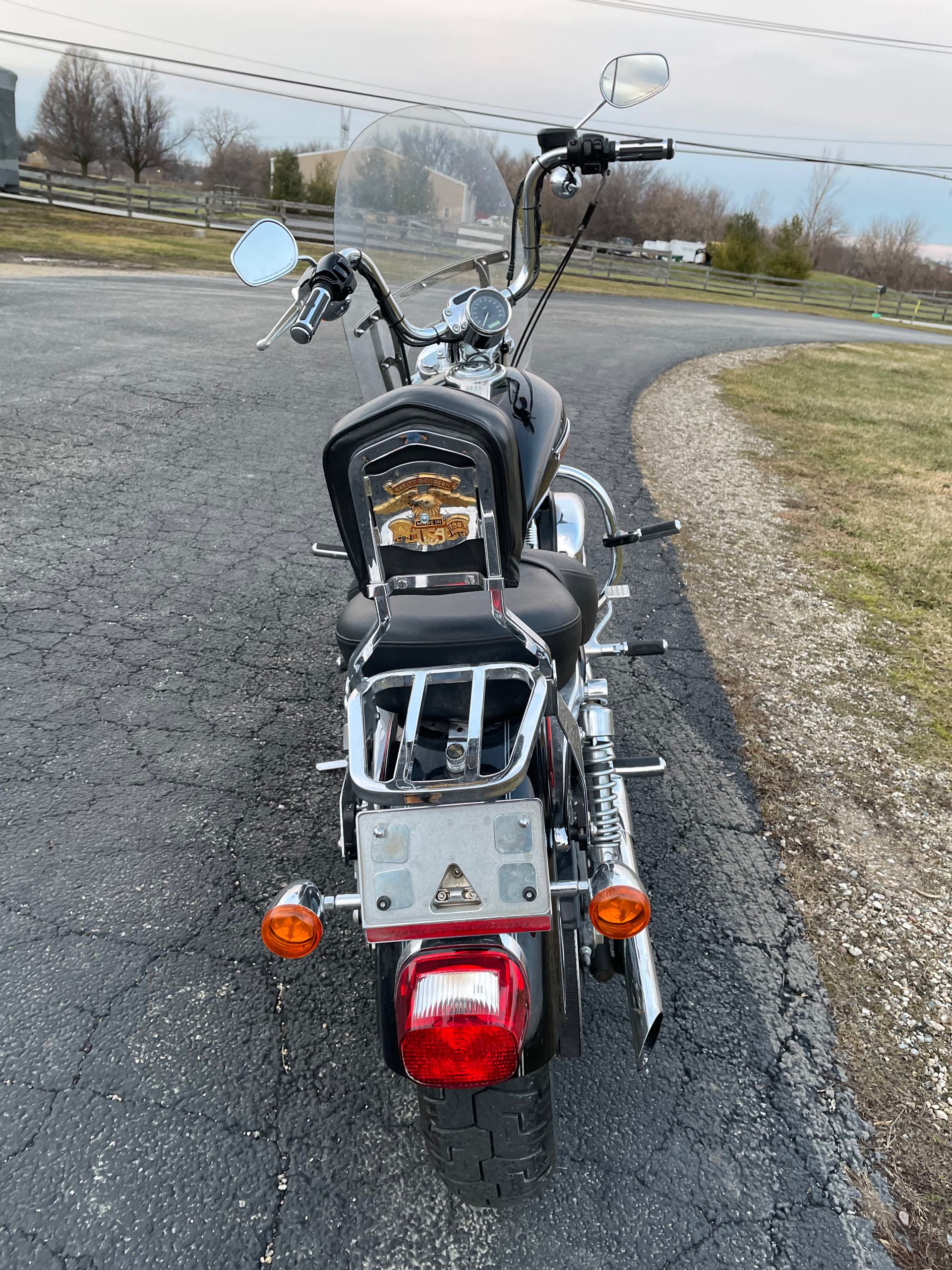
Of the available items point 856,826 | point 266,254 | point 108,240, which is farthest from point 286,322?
point 108,240

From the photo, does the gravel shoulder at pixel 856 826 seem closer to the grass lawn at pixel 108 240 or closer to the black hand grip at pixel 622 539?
the black hand grip at pixel 622 539

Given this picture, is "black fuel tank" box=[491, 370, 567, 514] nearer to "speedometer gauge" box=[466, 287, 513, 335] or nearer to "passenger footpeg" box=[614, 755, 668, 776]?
"speedometer gauge" box=[466, 287, 513, 335]

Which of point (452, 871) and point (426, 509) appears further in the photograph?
point (426, 509)

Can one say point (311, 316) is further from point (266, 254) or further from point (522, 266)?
point (522, 266)

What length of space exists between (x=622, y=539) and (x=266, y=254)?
1476mm

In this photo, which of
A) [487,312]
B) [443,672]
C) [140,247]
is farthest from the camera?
[140,247]

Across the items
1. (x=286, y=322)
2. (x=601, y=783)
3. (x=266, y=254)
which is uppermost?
(x=266, y=254)

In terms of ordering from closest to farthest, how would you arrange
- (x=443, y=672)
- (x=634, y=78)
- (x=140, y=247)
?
(x=443, y=672), (x=634, y=78), (x=140, y=247)

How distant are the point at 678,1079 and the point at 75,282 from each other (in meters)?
14.8

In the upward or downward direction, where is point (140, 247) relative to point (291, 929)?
upward

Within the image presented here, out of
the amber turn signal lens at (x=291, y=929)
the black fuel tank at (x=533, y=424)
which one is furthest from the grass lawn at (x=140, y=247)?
the amber turn signal lens at (x=291, y=929)

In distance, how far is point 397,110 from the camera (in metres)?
2.90

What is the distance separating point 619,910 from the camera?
63.7 inches

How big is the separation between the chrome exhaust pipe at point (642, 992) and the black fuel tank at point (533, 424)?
3.09ft
